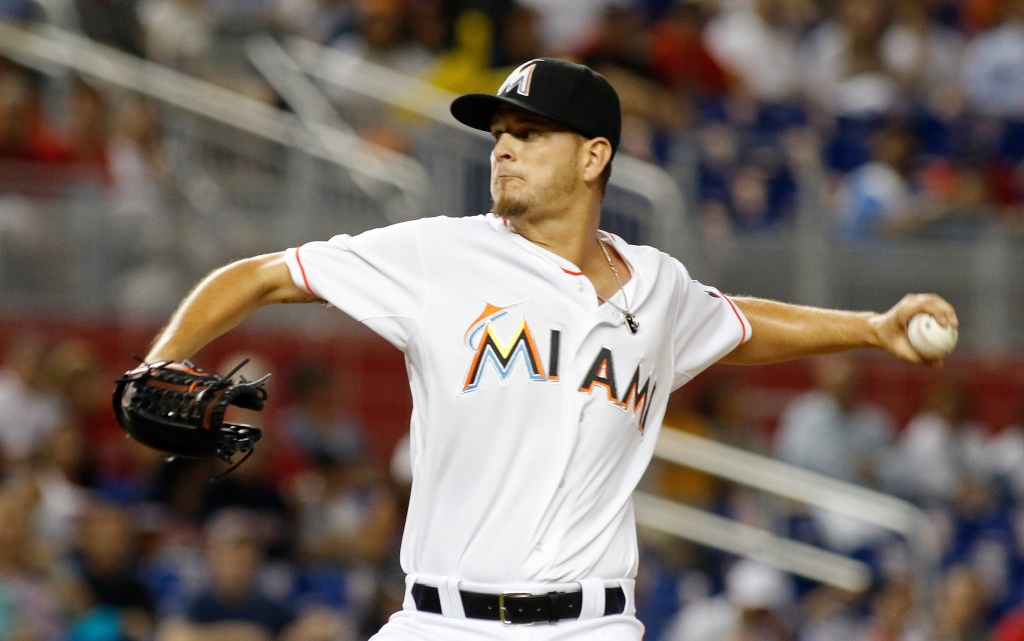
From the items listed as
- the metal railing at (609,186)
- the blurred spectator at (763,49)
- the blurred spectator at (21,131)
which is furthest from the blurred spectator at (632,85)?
the blurred spectator at (21,131)

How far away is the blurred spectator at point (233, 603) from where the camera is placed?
7.07m

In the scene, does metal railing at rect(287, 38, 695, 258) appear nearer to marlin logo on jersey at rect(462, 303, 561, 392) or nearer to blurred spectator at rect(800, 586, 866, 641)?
blurred spectator at rect(800, 586, 866, 641)

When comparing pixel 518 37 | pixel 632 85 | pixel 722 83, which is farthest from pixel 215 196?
pixel 722 83

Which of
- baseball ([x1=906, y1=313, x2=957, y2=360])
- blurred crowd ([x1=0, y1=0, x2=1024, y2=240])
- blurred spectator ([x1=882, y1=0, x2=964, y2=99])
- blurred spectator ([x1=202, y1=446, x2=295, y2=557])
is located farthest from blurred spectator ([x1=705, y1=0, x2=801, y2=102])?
baseball ([x1=906, y1=313, x2=957, y2=360])

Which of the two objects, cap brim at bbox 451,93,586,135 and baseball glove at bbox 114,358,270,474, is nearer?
baseball glove at bbox 114,358,270,474

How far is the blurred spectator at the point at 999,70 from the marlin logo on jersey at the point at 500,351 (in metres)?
8.55

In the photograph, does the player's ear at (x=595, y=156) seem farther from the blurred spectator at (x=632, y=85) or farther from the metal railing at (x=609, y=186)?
the blurred spectator at (x=632, y=85)

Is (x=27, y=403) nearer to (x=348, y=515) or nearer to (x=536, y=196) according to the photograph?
(x=348, y=515)

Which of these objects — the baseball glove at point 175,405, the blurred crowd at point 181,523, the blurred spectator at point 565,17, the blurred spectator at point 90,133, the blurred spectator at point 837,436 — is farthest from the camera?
the blurred spectator at point 565,17

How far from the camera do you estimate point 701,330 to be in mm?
3965

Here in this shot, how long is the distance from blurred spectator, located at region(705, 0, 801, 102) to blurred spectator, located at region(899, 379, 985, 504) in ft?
10.3

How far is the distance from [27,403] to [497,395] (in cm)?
543

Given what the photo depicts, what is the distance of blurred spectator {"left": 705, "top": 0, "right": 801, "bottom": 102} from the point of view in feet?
37.3

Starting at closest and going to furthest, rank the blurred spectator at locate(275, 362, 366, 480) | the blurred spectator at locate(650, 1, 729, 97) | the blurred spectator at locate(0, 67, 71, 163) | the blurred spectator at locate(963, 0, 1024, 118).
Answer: the blurred spectator at locate(275, 362, 366, 480)
the blurred spectator at locate(0, 67, 71, 163)
the blurred spectator at locate(650, 1, 729, 97)
the blurred spectator at locate(963, 0, 1024, 118)
